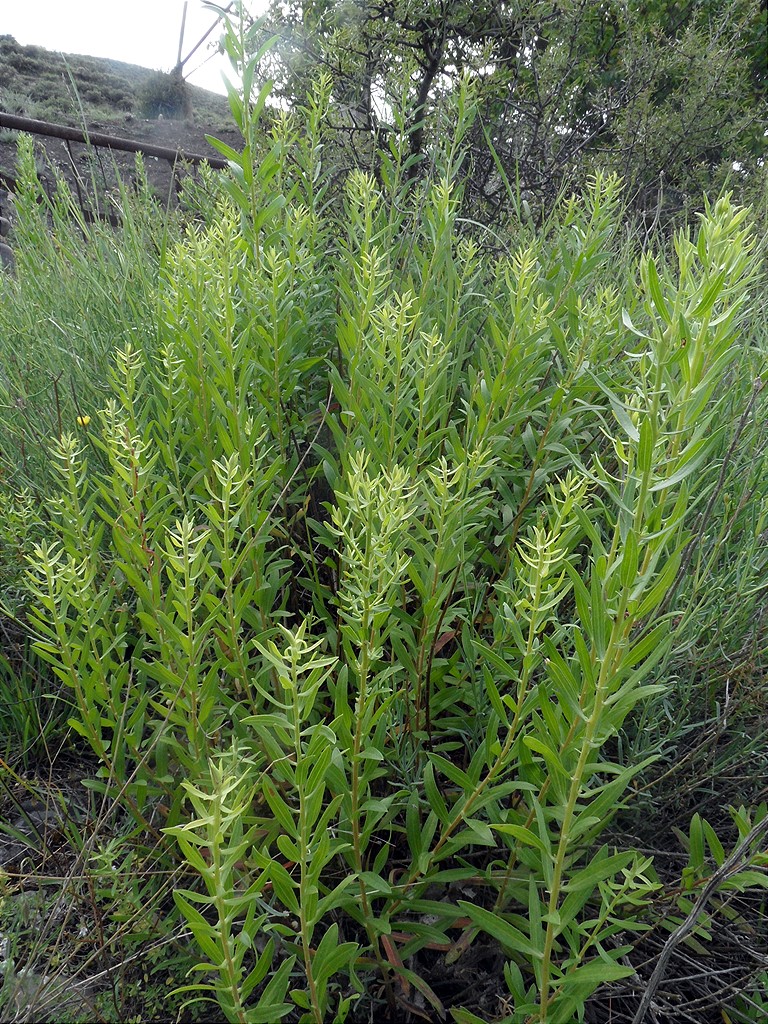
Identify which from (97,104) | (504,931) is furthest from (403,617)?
(97,104)

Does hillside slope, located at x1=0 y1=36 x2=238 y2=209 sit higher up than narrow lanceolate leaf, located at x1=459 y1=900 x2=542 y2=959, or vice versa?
hillside slope, located at x1=0 y1=36 x2=238 y2=209

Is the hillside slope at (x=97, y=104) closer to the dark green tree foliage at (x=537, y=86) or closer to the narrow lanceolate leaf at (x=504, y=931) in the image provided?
the dark green tree foliage at (x=537, y=86)

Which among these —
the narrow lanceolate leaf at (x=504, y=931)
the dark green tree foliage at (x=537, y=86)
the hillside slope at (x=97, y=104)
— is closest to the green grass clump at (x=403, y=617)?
the narrow lanceolate leaf at (x=504, y=931)

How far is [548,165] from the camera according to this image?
464cm

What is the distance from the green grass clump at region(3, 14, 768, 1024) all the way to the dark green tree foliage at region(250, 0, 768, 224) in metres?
2.13

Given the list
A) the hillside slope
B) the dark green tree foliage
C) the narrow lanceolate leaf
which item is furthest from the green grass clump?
the hillside slope

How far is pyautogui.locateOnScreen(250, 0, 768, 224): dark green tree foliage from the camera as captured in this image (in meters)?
4.55

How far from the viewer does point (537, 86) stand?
4.48 metres

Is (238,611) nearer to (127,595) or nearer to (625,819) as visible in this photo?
(127,595)

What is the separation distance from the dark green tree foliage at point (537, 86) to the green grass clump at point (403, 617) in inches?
83.8

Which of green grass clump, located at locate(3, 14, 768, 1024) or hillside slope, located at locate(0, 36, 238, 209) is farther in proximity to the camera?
hillside slope, located at locate(0, 36, 238, 209)

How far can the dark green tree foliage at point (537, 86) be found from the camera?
4.55 metres

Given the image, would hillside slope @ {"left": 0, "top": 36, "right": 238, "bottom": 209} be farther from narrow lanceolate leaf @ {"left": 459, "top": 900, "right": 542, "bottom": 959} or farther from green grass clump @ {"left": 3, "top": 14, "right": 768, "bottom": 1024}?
narrow lanceolate leaf @ {"left": 459, "top": 900, "right": 542, "bottom": 959}

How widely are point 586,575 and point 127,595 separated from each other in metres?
1.14
